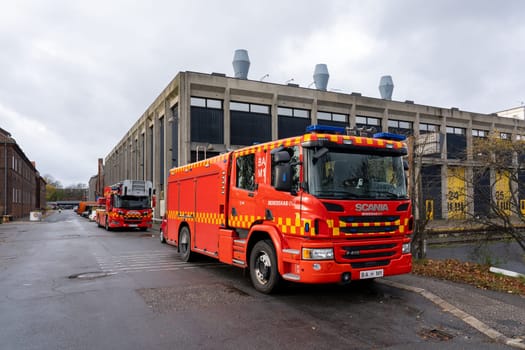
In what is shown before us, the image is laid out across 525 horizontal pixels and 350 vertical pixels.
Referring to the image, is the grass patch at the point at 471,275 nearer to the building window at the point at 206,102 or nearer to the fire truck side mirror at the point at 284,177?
the fire truck side mirror at the point at 284,177

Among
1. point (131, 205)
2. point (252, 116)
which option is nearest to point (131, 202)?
point (131, 205)

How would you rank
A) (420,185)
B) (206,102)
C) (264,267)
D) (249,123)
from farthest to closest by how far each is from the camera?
(249,123) → (206,102) → (420,185) → (264,267)

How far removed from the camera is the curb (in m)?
4.70

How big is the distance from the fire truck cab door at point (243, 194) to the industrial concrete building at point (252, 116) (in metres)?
12.8

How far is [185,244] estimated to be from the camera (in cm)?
1126

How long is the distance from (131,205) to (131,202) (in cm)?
19

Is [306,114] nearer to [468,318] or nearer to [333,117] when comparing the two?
[333,117]

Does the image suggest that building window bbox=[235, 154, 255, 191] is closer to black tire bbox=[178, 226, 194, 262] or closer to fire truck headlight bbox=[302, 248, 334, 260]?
fire truck headlight bbox=[302, 248, 334, 260]

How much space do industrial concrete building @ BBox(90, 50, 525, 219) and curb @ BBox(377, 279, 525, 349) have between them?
49.0ft

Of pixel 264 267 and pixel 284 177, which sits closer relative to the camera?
pixel 284 177

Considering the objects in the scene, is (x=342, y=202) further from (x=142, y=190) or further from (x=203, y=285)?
(x=142, y=190)

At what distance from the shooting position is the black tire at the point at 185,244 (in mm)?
10875

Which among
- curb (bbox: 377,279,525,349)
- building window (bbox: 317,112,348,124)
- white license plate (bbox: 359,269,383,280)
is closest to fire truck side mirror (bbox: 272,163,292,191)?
white license plate (bbox: 359,269,383,280)

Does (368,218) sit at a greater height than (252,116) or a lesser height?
lesser
